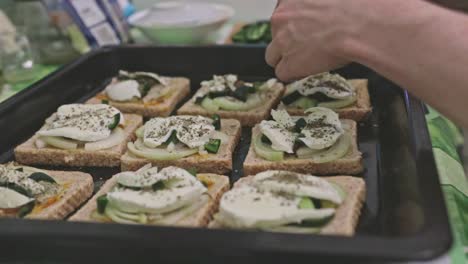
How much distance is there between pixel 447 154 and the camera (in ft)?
7.54

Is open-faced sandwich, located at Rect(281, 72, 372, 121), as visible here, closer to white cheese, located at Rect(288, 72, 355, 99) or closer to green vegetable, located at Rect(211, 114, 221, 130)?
white cheese, located at Rect(288, 72, 355, 99)

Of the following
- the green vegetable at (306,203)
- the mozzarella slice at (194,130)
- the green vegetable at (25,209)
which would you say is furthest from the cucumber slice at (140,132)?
the green vegetable at (306,203)

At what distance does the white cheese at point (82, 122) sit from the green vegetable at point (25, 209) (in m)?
0.45

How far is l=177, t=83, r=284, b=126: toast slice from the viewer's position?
8.42ft

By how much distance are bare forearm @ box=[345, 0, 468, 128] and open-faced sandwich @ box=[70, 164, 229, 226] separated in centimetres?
62

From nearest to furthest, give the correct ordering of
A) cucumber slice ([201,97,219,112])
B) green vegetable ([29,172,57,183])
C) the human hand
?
the human hand, green vegetable ([29,172,57,183]), cucumber slice ([201,97,219,112])

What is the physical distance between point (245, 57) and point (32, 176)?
124cm

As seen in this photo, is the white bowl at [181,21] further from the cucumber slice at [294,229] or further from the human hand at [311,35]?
the cucumber slice at [294,229]

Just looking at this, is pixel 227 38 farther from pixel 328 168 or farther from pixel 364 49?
pixel 364 49

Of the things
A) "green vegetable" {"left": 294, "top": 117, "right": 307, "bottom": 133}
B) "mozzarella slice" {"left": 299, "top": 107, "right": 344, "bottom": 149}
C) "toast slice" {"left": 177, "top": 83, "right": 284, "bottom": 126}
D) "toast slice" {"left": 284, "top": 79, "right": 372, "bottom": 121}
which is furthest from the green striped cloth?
"toast slice" {"left": 177, "top": 83, "right": 284, "bottom": 126}

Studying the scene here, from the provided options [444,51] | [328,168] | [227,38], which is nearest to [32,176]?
[328,168]

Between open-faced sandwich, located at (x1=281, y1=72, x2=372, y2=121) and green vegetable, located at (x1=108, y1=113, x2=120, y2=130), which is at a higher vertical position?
green vegetable, located at (x1=108, y1=113, x2=120, y2=130)

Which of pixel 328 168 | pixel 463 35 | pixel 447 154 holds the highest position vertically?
pixel 463 35

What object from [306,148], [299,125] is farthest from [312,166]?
[299,125]
